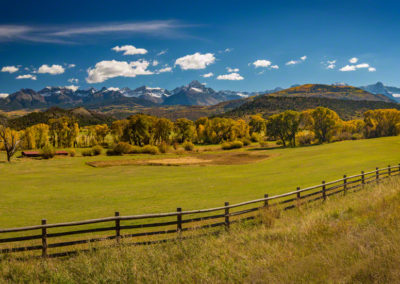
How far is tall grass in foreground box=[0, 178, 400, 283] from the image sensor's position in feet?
23.0

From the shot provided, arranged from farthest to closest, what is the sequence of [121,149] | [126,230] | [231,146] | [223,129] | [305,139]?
[223,129] → [231,146] → [305,139] → [121,149] → [126,230]

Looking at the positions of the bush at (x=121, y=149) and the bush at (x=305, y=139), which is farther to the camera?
the bush at (x=305, y=139)

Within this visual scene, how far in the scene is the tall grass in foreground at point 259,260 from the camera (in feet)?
23.0

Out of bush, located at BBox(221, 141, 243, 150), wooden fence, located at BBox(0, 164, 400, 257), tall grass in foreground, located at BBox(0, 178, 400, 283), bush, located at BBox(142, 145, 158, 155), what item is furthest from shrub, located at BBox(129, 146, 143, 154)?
tall grass in foreground, located at BBox(0, 178, 400, 283)

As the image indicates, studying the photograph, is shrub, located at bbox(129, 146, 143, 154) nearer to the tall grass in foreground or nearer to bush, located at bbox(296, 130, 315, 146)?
bush, located at bbox(296, 130, 315, 146)

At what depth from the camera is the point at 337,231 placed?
9.86 m

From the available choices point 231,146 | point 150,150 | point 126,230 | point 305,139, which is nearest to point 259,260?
point 126,230

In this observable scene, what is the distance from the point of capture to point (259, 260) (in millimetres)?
8156

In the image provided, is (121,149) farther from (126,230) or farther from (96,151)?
(126,230)

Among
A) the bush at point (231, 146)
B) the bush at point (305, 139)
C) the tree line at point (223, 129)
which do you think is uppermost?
the tree line at point (223, 129)

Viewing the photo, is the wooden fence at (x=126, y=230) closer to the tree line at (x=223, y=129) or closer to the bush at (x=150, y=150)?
the bush at (x=150, y=150)

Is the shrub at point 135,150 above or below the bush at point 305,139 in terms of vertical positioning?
below

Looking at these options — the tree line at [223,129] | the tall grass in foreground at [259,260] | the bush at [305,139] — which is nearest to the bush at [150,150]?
the tree line at [223,129]

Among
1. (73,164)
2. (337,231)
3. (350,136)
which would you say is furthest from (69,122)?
(337,231)
